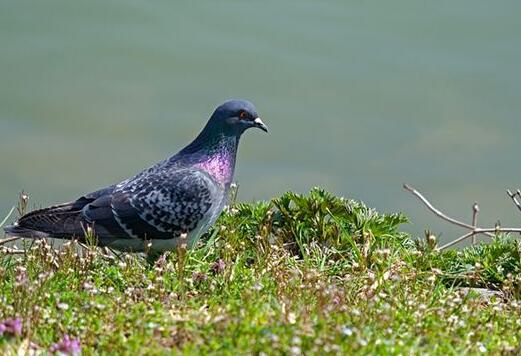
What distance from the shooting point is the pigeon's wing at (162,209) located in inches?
396

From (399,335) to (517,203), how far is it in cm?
451

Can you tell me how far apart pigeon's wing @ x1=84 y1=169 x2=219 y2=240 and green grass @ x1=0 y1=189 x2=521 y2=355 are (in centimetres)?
31

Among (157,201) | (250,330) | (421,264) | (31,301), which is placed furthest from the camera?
(157,201)

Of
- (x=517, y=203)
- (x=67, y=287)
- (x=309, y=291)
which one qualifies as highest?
(x=517, y=203)

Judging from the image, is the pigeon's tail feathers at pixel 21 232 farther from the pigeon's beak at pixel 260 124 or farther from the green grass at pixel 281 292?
the pigeon's beak at pixel 260 124

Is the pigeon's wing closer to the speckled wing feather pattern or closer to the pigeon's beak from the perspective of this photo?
the speckled wing feather pattern

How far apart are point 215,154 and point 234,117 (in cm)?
41

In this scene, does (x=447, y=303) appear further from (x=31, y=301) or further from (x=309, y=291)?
(x=31, y=301)

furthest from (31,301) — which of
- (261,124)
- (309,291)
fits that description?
(261,124)

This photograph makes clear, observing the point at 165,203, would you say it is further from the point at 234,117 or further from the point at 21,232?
the point at 21,232

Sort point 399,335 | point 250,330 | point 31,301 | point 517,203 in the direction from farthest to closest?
point 517,203 → point 31,301 → point 399,335 → point 250,330

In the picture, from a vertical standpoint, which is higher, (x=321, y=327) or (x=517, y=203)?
(x=517, y=203)

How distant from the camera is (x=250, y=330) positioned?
6.18m

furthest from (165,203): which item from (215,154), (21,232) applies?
(21,232)
